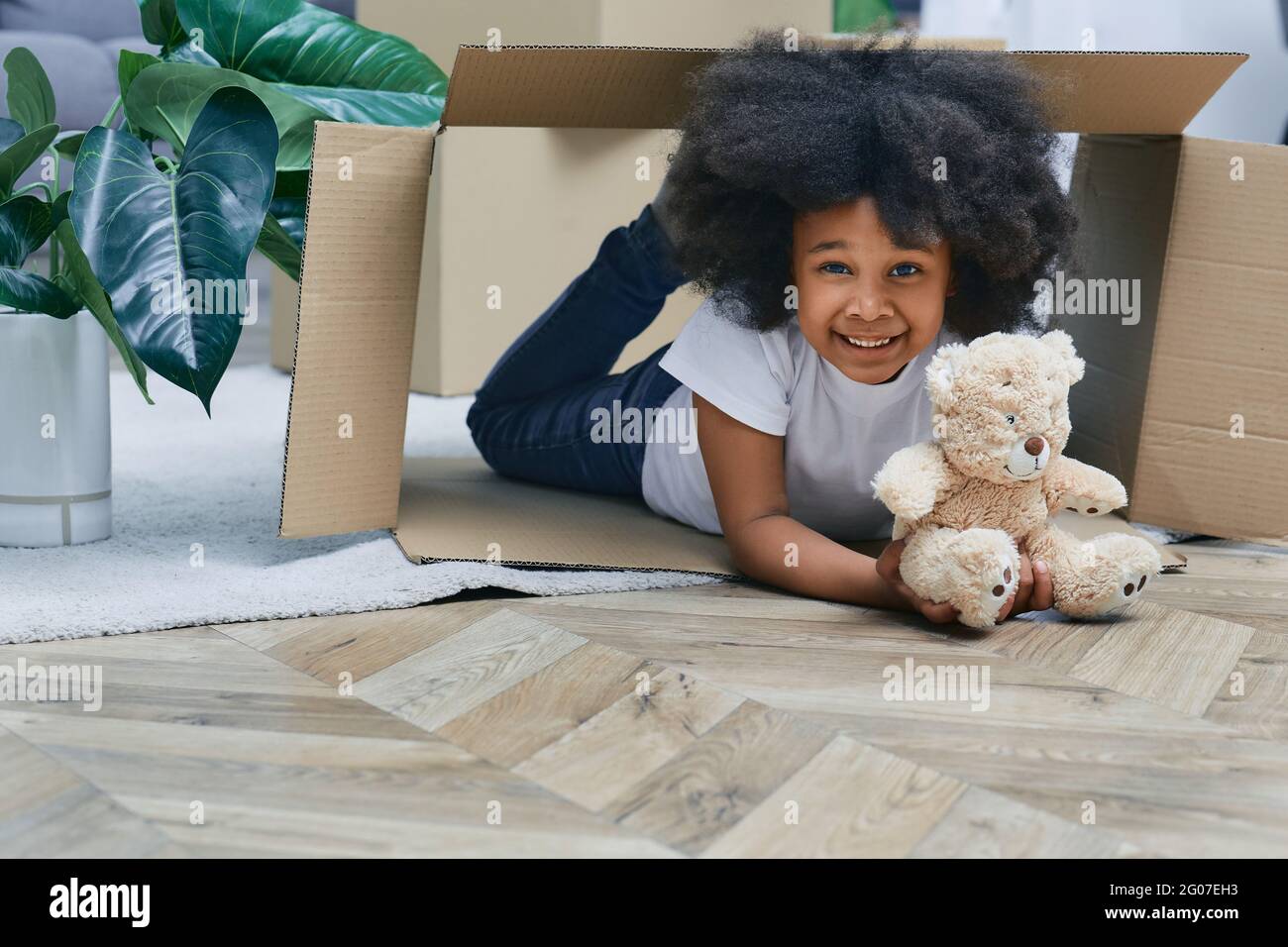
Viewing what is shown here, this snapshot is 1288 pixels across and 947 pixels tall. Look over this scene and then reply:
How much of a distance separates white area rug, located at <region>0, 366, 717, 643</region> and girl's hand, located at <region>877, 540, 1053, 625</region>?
0.54ft

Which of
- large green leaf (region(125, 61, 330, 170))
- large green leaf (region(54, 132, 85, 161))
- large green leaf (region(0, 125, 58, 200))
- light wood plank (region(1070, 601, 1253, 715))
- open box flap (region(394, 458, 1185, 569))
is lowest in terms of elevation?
light wood plank (region(1070, 601, 1253, 715))

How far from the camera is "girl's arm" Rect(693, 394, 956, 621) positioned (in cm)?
98

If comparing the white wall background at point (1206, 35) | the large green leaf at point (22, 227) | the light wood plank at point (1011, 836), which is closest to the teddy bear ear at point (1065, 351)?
the light wood plank at point (1011, 836)

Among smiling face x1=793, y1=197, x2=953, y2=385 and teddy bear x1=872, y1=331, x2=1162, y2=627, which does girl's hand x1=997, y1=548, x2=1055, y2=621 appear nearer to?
teddy bear x1=872, y1=331, x2=1162, y2=627

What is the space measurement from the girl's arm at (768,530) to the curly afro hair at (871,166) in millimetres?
87

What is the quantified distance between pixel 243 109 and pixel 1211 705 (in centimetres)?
73

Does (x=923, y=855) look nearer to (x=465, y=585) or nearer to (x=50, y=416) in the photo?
(x=465, y=585)

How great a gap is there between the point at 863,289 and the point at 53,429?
62 centimetres

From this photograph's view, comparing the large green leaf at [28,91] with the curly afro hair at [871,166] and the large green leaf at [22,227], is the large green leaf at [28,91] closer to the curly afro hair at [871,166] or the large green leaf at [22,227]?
the large green leaf at [22,227]

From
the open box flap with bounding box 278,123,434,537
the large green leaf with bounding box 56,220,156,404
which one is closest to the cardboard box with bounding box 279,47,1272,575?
the open box flap with bounding box 278,123,434,537

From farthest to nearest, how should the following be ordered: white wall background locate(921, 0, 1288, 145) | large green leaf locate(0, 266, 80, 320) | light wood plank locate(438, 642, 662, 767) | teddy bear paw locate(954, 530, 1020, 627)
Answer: white wall background locate(921, 0, 1288, 145) < large green leaf locate(0, 266, 80, 320) < teddy bear paw locate(954, 530, 1020, 627) < light wood plank locate(438, 642, 662, 767)

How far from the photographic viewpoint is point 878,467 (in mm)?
1090

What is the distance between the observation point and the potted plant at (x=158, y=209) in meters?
0.92
